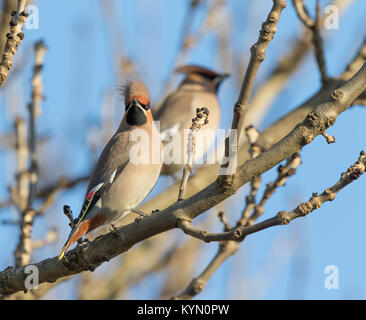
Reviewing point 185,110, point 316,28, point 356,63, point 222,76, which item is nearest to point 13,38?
point 316,28

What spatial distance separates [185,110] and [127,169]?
8.77ft

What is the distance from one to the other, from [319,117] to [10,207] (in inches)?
127

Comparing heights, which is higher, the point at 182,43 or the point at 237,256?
the point at 182,43

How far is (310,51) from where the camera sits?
22.5ft

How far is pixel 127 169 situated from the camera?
14.0ft

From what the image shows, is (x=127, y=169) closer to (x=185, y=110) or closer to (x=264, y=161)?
(x=264, y=161)

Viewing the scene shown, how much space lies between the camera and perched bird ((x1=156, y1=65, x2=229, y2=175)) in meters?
6.36

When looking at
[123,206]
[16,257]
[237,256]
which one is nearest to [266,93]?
[237,256]

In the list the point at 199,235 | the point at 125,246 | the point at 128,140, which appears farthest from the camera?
the point at 128,140

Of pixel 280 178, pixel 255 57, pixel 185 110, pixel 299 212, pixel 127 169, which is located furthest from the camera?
pixel 185 110

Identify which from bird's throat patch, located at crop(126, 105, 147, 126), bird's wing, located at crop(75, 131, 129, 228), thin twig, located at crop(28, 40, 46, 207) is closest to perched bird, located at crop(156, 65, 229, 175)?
bird's throat patch, located at crop(126, 105, 147, 126)

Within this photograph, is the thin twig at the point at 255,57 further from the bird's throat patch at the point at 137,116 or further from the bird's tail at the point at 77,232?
the bird's throat patch at the point at 137,116
